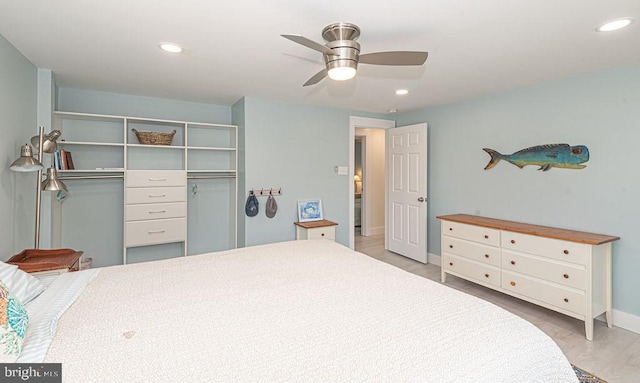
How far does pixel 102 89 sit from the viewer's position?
11.5 feet

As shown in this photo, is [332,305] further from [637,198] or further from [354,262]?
[637,198]

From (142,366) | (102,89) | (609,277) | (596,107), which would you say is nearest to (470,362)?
(142,366)

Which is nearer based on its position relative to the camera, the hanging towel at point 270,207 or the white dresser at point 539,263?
the white dresser at point 539,263

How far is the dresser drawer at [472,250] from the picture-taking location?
3262 millimetres

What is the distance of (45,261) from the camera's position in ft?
7.83

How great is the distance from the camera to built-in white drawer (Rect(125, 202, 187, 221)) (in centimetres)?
342

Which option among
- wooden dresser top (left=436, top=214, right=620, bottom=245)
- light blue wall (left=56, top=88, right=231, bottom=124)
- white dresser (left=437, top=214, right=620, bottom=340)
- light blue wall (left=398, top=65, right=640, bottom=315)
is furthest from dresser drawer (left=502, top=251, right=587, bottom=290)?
light blue wall (left=56, top=88, right=231, bottom=124)

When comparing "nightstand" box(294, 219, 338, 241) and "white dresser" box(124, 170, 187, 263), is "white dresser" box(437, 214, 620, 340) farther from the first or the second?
"white dresser" box(124, 170, 187, 263)

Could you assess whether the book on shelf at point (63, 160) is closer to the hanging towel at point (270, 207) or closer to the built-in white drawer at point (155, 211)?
the built-in white drawer at point (155, 211)

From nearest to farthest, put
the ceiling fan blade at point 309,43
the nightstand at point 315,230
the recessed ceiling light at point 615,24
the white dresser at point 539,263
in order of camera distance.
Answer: the ceiling fan blade at point 309,43 < the recessed ceiling light at point 615,24 < the white dresser at point 539,263 < the nightstand at point 315,230

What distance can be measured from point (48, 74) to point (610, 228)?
5.31 m

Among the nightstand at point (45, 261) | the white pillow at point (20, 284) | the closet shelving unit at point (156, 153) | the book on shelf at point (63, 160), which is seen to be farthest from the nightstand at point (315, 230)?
the white pillow at point (20, 284)

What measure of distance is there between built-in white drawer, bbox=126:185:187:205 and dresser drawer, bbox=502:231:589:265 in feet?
11.8

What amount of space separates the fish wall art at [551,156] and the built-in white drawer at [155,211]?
151 inches
